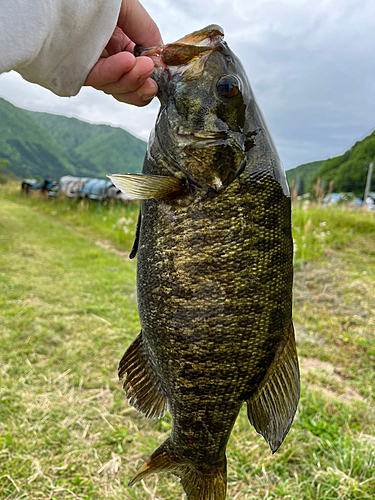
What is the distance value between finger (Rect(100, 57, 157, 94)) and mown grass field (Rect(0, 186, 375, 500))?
9.01ft

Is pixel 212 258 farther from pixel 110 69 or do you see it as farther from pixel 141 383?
pixel 110 69

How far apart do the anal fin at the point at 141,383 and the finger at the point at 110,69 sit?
3.66 feet

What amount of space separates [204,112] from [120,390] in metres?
3.21

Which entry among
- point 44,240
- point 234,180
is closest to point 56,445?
point 234,180

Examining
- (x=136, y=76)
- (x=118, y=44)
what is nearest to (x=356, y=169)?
(x=118, y=44)

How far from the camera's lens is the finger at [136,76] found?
1444mm

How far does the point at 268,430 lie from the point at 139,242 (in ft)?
3.02

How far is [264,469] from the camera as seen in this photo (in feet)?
9.46

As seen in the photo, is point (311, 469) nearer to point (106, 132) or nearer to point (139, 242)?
point (139, 242)

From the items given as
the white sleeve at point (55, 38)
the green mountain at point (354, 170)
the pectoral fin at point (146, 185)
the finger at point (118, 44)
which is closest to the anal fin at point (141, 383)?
the pectoral fin at point (146, 185)

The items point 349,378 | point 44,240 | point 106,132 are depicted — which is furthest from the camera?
point 106,132

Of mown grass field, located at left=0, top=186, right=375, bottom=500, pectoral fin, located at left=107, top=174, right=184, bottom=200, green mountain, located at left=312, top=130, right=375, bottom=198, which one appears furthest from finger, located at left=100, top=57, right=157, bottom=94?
green mountain, located at left=312, top=130, right=375, bottom=198

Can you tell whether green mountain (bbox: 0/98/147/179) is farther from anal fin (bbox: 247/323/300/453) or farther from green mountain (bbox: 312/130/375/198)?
anal fin (bbox: 247/323/300/453)

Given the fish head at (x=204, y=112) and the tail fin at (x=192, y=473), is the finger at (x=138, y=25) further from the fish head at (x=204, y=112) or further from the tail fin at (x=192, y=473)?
the tail fin at (x=192, y=473)
